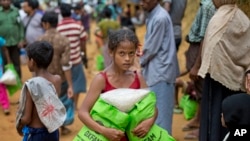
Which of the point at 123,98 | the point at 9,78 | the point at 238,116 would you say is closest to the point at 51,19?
the point at 9,78

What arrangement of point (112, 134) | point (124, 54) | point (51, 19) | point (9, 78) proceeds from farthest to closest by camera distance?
point (9, 78)
point (51, 19)
point (124, 54)
point (112, 134)

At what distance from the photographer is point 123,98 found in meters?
3.56

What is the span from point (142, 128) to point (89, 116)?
39 centimetres

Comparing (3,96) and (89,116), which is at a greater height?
(89,116)

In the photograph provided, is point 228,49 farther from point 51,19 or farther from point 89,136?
point 51,19

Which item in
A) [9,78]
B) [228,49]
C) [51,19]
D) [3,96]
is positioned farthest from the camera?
[3,96]

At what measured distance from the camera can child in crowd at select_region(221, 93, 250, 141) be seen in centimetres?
326

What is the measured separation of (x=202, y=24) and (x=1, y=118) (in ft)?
14.4

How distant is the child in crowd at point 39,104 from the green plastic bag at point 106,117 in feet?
2.85

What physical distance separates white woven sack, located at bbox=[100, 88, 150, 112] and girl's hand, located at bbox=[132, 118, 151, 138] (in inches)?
5.4

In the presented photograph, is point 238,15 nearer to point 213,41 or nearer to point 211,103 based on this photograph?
point 213,41

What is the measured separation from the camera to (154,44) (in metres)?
5.46

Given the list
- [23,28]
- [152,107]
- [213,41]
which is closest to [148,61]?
[213,41]

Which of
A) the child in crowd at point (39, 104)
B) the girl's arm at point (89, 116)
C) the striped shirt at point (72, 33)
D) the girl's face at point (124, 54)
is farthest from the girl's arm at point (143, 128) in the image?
the striped shirt at point (72, 33)
